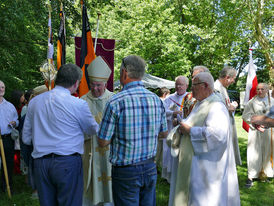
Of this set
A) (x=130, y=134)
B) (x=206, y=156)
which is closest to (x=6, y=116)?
(x=130, y=134)

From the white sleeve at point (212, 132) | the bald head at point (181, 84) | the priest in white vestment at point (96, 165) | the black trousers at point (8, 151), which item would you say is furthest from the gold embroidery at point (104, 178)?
the bald head at point (181, 84)

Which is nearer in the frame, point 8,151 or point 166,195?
point 166,195

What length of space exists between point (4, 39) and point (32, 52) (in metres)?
0.98

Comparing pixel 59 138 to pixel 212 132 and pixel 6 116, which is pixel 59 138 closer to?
pixel 212 132

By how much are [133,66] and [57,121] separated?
2.85 feet

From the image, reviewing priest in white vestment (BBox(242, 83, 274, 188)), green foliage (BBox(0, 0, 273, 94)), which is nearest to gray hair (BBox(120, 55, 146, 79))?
priest in white vestment (BBox(242, 83, 274, 188))

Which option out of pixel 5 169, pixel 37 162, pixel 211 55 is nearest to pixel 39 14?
pixel 5 169

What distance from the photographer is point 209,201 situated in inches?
129

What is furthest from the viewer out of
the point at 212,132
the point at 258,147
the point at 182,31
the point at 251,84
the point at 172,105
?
the point at 182,31

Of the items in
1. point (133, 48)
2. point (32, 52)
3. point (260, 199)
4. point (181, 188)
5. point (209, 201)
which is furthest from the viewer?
point (133, 48)

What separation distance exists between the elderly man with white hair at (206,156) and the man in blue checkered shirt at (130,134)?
902 millimetres

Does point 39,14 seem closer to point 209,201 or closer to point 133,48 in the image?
point 209,201

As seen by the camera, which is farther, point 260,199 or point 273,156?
point 273,156

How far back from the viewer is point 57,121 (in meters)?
2.65
